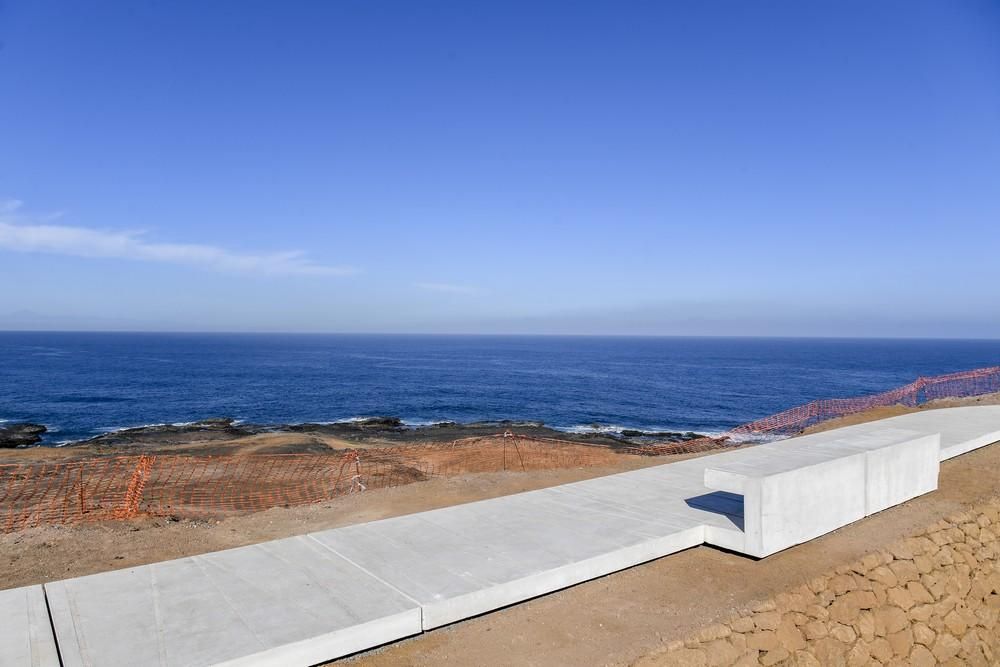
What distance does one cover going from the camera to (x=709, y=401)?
52.1 meters

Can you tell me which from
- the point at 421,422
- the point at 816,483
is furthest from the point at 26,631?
the point at 421,422

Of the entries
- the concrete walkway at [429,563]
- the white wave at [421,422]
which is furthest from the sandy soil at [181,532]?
the white wave at [421,422]

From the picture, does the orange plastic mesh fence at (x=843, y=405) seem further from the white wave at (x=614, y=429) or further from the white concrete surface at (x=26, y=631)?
the white concrete surface at (x=26, y=631)

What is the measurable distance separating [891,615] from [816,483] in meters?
1.75

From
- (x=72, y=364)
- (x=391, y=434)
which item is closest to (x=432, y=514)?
(x=391, y=434)

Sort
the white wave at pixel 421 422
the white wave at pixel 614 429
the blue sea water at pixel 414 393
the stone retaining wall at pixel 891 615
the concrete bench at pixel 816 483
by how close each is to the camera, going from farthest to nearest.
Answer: the blue sea water at pixel 414 393 → the white wave at pixel 421 422 → the white wave at pixel 614 429 → the concrete bench at pixel 816 483 → the stone retaining wall at pixel 891 615

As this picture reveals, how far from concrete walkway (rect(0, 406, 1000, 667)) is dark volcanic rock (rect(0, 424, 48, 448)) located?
34102mm

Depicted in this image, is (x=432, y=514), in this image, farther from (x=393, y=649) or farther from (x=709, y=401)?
(x=709, y=401)

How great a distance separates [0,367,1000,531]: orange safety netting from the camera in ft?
49.0

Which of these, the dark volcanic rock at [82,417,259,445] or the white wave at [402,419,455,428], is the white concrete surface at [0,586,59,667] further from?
the white wave at [402,419,455,428]

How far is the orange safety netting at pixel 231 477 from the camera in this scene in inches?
588

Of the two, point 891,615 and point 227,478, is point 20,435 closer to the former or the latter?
point 227,478

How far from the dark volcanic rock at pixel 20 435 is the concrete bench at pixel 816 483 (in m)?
37.6

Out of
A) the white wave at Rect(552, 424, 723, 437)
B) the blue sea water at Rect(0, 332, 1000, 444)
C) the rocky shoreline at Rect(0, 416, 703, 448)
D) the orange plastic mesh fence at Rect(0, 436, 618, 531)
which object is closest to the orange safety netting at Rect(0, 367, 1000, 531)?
the orange plastic mesh fence at Rect(0, 436, 618, 531)
